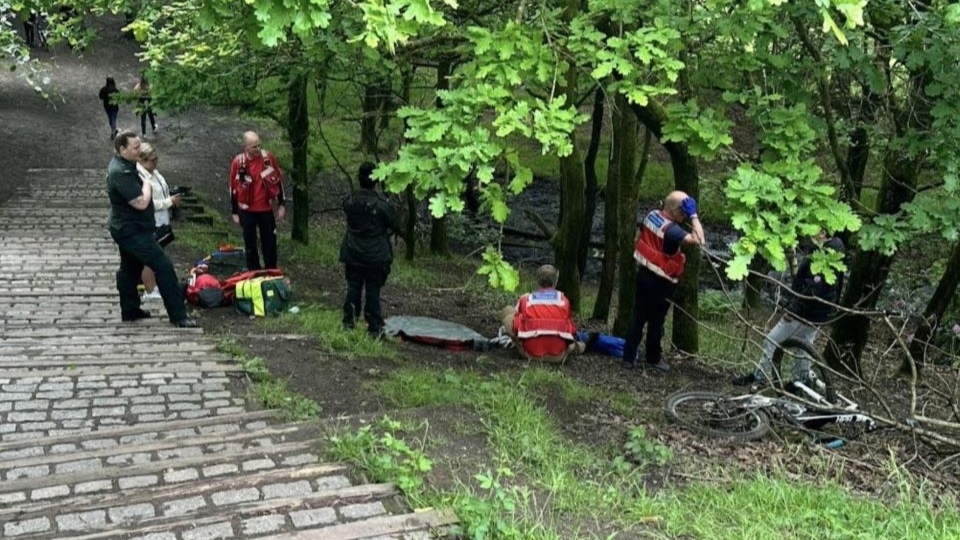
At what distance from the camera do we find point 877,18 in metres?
6.39

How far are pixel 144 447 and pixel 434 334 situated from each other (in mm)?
4575

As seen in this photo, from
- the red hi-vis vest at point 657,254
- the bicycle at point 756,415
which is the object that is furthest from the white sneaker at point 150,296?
the bicycle at point 756,415

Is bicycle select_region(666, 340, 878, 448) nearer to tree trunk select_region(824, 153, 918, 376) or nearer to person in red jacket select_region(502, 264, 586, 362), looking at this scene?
tree trunk select_region(824, 153, 918, 376)

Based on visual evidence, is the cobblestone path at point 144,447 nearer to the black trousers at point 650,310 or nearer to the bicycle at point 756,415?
the bicycle at point 756,415

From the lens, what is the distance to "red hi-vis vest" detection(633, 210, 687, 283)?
25.5 ft

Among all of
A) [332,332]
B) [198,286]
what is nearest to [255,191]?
[198,286]

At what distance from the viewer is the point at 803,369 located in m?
7.39

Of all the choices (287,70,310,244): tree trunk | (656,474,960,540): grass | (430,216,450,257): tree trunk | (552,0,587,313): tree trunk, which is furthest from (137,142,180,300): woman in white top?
(430,216,450,257): tree trunk

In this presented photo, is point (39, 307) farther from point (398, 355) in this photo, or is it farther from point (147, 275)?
point (398, 355)

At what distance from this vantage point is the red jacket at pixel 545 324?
27.1 feet

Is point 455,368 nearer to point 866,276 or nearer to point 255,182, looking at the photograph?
point 255,182

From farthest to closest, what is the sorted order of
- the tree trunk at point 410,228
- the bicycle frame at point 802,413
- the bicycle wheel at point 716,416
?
the tree trunk at point 410,228, the bicycle frame at point 802,413, the bicycle wheel at point 716,416

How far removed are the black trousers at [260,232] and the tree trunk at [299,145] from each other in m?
2.65

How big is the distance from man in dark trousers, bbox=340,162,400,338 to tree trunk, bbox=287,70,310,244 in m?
4.52
